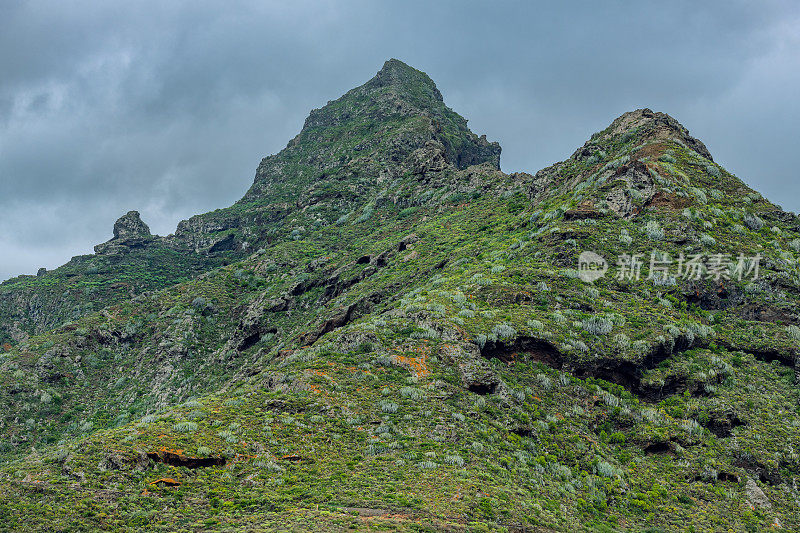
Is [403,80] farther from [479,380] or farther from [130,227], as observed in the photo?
[479,380]

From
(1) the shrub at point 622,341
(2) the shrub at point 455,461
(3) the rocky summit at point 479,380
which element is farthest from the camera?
(1) the shrub at point 622,341

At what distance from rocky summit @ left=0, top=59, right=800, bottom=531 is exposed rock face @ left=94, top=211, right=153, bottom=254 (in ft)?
136

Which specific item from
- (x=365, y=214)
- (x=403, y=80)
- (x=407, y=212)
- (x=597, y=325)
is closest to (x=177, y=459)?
(x=597, y=325)

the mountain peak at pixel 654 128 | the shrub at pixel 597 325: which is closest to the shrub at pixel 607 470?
the shrub at pixel 597 325

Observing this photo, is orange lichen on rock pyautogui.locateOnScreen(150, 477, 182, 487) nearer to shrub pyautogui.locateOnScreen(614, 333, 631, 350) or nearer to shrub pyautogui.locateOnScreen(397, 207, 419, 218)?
shrub pyautogui.locateOnScreen(614, 333, 631, 350)

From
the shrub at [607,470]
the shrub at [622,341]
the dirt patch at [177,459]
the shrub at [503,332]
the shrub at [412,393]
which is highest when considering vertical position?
the shrub at [622,341]

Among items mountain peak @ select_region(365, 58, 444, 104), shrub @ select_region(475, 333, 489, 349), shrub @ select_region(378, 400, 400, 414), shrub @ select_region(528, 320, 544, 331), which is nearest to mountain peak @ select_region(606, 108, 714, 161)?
shrub @ select_region(528, 320, 544, 331)

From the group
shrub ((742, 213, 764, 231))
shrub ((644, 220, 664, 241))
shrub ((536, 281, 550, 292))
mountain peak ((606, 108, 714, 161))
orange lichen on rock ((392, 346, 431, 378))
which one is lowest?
orange lichen on rock ((392, 346, 431, 378))

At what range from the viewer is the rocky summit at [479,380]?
14.1 metres

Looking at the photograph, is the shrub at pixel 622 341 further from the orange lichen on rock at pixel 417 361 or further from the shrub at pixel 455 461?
the shrub at pixel 455 461

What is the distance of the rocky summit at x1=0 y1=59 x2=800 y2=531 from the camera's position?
14094 mm

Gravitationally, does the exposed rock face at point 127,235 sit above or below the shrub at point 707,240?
above

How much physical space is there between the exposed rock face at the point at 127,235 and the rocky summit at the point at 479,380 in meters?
41.5

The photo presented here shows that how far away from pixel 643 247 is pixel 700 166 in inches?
596
